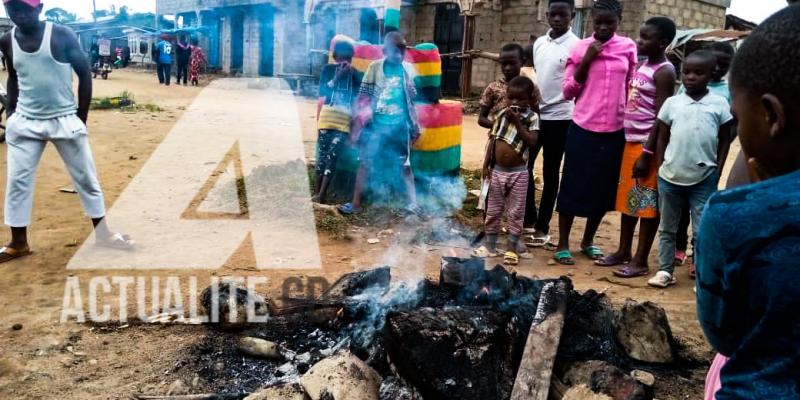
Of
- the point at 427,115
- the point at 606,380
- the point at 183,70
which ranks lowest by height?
the point at 606,380

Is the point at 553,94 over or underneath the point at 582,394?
over

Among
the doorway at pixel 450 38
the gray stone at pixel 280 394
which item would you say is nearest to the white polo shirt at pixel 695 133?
the gray stone at pixel 280 394

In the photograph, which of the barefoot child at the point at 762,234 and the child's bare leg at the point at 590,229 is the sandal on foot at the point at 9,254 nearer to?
the child's bare leg at the point at 590,229

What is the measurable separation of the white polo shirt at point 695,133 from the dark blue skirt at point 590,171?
1.64 ft

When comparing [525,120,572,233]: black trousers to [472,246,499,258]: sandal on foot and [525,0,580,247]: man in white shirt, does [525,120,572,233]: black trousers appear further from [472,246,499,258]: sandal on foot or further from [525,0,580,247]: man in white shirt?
[472,246,499,258]: sandal on foot

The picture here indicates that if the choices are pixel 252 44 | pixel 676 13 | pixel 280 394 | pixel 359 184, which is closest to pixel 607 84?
pixel 359 184

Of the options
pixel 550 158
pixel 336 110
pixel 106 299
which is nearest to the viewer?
pixel 106 299

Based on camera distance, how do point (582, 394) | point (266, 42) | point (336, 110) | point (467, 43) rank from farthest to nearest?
point (266, 42) < point (467, 43) < point (336, 110) < point (582, 394)

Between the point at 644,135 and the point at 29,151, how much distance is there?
170 inches

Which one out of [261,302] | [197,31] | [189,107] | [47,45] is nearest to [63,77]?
[47,45]

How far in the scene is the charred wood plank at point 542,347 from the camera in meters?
2.32

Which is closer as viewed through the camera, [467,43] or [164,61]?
[467,43]

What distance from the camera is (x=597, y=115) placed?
416 centimetres

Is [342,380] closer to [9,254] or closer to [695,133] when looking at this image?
[695,133]
